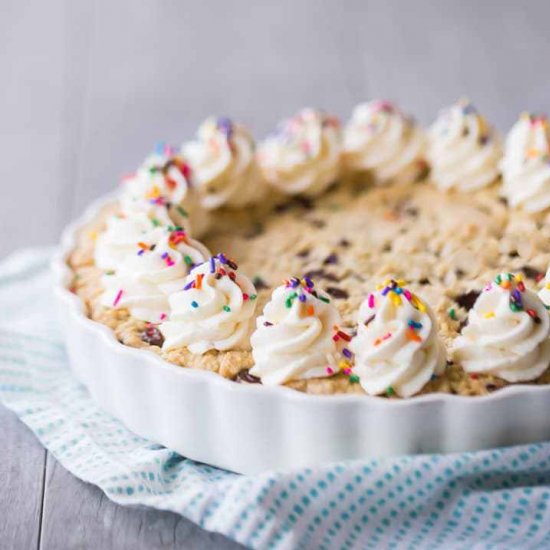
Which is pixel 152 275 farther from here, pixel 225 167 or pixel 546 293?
pixel 546 293

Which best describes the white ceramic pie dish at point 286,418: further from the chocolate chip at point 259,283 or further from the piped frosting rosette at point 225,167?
the piped frosting rosette at point 225,167

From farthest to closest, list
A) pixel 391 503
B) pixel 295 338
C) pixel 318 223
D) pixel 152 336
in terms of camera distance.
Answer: pixel 318 223 < pixel 152 336 < pixel 295 338 < pixel 391 503

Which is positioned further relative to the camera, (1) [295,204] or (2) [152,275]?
(1) [295,204]

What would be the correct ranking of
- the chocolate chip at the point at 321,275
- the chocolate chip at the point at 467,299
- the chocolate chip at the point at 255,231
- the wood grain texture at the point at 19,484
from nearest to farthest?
the wood grain texture at the point at 19,484
the chocolate chip at the point at 467,299
the chocolate chip at the point at 321,275
the chocolate chip at the point at 255,231

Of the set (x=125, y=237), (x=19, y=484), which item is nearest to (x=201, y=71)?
(x=125, y=237)

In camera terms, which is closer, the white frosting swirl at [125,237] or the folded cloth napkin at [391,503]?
the folded cloth napkin at [391,503]

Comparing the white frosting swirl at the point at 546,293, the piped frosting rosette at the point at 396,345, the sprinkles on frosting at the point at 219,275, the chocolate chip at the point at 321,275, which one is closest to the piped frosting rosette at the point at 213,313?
the sprinkles on frosting at the point at 219,275

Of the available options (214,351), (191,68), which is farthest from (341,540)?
(191,68)
